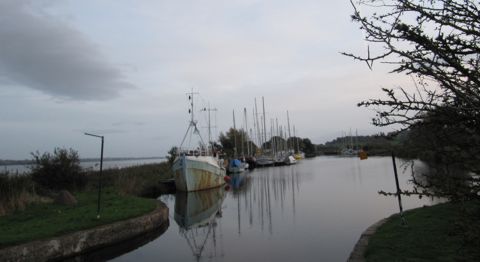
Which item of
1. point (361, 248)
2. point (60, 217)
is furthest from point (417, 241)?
point (60, 217)

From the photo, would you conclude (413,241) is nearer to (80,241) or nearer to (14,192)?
(80,241)

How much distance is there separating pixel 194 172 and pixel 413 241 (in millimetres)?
23898

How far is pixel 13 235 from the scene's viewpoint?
12172 mm

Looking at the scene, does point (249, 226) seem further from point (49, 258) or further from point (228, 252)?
point (49, 258)

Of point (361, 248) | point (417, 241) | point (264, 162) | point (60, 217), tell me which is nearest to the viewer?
point (417, 241)

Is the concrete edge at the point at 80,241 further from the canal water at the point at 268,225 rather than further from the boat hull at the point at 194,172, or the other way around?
the boat hull at the point at 194,172

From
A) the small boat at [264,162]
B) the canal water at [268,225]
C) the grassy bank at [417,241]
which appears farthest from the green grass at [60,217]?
the small boat at [264,162]

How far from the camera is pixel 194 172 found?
1297 inches

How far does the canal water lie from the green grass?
5.20ft

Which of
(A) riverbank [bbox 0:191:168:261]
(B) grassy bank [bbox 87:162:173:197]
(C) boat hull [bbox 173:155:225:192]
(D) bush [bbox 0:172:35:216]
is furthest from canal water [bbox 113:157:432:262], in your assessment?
(D) bush [bbox 0:172:35:216]

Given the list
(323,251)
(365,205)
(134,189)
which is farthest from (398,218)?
(134,189)

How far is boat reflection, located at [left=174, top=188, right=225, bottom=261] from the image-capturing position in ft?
51.6

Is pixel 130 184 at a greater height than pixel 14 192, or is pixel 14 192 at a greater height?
pixel 130 184

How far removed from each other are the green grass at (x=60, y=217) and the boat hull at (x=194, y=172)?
11899 millimetres
